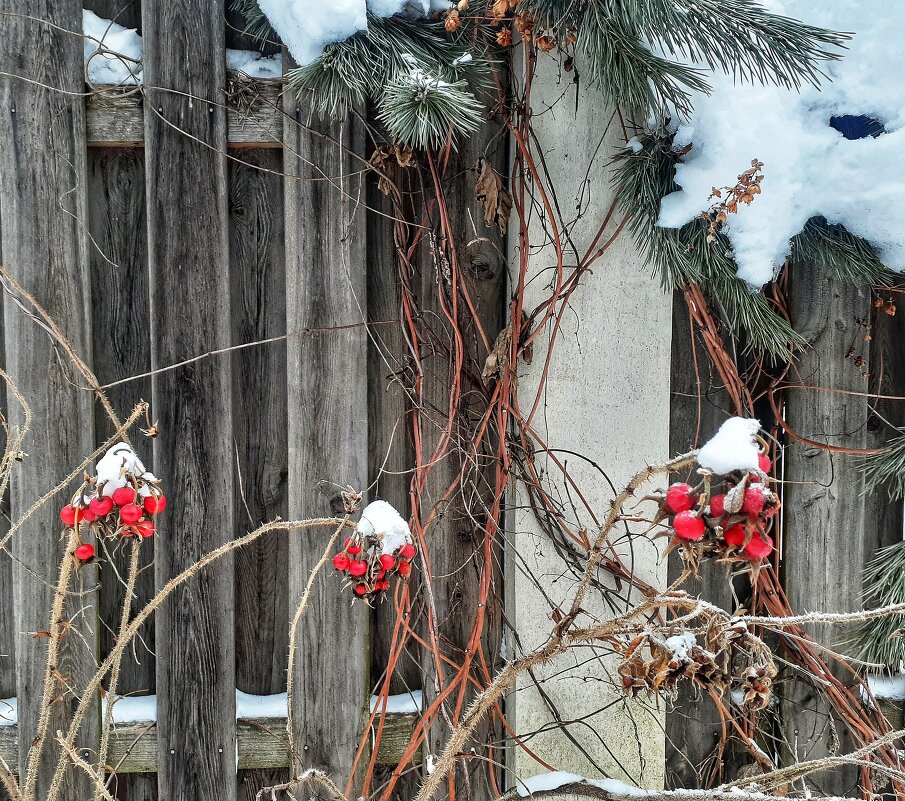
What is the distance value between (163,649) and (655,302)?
140cm

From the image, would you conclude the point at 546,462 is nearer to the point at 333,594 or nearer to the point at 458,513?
the point at 458,513

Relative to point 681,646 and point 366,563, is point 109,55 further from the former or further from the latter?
point 681,646

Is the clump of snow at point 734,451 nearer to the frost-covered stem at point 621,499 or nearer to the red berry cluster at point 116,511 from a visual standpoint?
the frost-covered stem at point 621,499

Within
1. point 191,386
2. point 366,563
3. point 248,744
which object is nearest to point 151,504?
point 366,563

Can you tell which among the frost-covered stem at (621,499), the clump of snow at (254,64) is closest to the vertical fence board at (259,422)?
the clump of snow at (254,64)

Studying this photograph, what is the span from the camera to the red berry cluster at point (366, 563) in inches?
48.4

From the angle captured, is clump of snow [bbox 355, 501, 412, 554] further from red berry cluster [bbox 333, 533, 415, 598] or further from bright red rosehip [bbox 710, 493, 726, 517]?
bright red rosehip [bbox 710, 493, 726, 517]

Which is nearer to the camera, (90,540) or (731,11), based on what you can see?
(731,11)

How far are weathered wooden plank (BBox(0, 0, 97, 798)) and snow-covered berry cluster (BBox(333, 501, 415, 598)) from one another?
0.72 m

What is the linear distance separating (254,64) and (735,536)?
1422mm

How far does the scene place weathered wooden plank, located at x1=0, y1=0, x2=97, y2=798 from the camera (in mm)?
1575

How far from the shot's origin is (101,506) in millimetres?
1144

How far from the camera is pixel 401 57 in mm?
1457

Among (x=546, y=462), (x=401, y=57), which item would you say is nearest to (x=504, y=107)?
(x=401, y=57)
